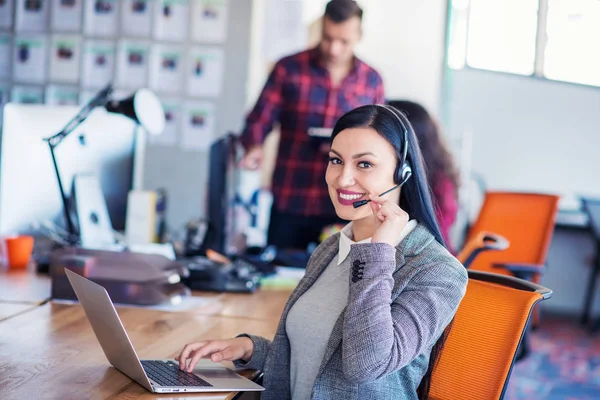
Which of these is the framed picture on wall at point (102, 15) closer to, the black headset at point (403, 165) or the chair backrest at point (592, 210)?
the chair backrest at point (592, 210)

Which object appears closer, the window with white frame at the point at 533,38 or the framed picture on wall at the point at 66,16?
the framed picture on wall at the point at 66,16

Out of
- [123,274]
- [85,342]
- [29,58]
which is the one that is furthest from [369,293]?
[29,58]

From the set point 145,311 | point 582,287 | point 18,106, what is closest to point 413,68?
point 582,287

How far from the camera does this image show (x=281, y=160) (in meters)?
3.30

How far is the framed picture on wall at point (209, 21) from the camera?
437 centimetres

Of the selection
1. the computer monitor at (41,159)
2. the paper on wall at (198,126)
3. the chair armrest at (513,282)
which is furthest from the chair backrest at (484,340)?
the paper on wall at (198,126)

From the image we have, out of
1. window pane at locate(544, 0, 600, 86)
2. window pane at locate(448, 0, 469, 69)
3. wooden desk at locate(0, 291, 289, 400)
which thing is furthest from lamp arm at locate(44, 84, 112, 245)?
window pane at locate(544, 0, 600, 86)

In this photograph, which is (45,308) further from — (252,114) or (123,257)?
(252,114)

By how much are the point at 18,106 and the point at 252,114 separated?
51.0 inches

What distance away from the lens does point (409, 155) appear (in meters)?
1.38

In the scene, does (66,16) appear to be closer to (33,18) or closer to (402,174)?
(33,18)

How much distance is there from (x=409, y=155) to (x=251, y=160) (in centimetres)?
175

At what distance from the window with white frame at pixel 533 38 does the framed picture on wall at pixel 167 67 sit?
198 cm

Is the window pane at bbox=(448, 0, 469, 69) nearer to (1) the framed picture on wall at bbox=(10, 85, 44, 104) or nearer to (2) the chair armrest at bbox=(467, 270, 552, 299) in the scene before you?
(1) the framed picture on wall at bbox=(10, 85, 44, 104)
